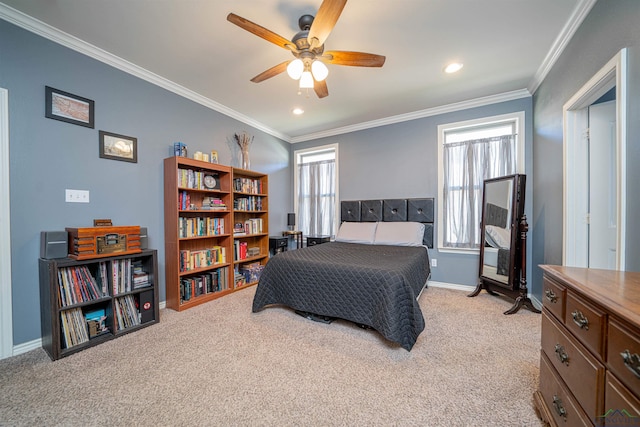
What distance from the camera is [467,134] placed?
11.6 feet

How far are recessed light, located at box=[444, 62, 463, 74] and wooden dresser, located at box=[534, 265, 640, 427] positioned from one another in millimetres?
2354

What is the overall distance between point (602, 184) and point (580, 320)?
1.84 m

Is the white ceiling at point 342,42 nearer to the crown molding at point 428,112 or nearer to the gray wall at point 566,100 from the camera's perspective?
the crown molding at point 428,112

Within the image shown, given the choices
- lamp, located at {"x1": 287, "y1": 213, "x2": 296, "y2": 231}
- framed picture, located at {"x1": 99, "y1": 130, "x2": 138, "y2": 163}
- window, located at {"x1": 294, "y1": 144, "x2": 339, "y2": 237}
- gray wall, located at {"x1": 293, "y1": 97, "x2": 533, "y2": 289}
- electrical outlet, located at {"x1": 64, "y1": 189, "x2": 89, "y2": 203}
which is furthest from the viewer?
lamp, located at {"x1": 287, "y1": 213, "x2": 296, "y2": 231}

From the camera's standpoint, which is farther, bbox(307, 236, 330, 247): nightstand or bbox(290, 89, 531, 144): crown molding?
bbox(307, 236, 330, 247): nightstand

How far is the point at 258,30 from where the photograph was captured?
1.63 m

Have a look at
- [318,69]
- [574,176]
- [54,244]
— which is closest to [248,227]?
[54,244]

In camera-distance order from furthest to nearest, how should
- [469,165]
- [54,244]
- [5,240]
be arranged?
[469,165]
[54,244]
[5,240]

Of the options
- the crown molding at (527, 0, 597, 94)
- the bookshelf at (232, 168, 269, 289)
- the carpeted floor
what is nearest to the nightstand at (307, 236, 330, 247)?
the bookshelf at (232, 168, 269, 289)

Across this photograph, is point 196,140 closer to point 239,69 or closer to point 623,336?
point 239,69

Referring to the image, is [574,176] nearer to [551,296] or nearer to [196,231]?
[551,296]

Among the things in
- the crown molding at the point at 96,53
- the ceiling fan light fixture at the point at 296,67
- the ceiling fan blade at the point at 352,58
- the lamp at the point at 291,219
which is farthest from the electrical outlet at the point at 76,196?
the lamp at the point at 291,219

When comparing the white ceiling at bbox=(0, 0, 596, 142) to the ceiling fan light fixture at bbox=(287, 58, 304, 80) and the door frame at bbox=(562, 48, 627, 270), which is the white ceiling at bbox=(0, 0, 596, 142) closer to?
the ceiling fan light fixture at bbox=(287, 58, 304, 80)

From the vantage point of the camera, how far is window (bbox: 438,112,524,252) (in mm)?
3148
